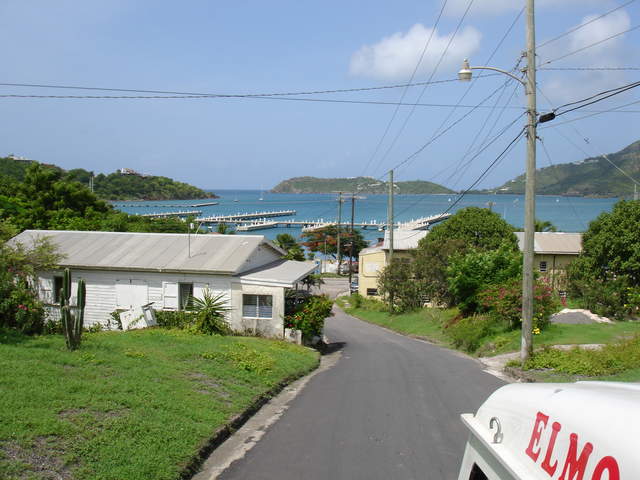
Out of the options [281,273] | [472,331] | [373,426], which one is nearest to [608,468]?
[373,426]

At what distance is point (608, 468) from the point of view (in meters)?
2.42

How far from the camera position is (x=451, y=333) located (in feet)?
91.3

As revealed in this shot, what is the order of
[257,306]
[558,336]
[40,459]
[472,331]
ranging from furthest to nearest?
[472,331] → [257,306] → [558,336] → [40,459]

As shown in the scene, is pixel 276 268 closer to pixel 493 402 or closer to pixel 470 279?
pixel 470 279

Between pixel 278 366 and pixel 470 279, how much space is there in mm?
14585

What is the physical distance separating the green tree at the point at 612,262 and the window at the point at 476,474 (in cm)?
2556

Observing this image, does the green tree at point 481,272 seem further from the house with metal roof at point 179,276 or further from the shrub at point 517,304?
the house with metal roof at point 179,276

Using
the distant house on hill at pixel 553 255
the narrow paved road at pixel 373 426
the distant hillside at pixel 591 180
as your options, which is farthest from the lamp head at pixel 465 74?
the distant hillside at pixel 591 180

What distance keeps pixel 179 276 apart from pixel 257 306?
128 inches

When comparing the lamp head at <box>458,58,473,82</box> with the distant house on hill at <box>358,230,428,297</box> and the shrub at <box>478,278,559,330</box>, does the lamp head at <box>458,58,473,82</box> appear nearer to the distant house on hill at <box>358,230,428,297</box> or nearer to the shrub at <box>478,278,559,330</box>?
the shrub at <box>478,278,559,330</box>

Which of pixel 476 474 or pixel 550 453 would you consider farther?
pixel 476 474

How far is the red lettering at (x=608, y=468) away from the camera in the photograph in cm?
238

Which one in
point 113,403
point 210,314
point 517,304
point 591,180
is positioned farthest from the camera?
point 591,180

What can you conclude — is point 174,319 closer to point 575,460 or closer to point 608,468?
point 575,460
